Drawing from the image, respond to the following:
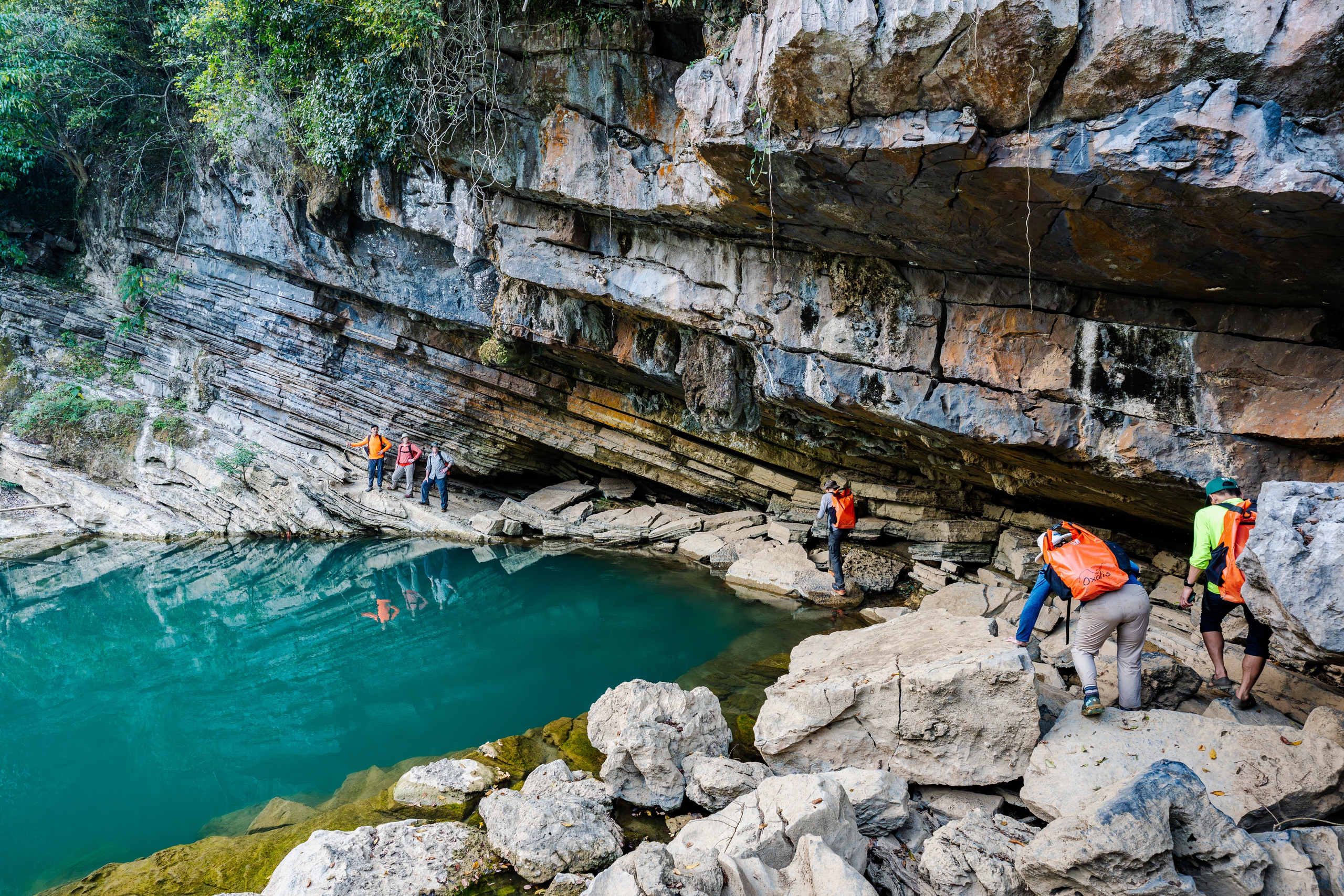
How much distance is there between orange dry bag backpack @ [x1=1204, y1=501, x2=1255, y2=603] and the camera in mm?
5418

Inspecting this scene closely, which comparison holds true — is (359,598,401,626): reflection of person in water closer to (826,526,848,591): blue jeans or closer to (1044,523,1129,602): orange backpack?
(826,526,848,591): blue jeans

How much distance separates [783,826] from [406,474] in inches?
528

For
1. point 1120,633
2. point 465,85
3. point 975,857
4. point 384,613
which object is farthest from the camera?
point 384,613

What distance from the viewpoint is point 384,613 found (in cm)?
1130

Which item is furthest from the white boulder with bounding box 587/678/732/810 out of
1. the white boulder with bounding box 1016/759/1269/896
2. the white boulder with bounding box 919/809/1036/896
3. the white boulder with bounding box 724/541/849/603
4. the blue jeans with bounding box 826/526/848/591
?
the blue jeans with bounding box 826/526/848/591

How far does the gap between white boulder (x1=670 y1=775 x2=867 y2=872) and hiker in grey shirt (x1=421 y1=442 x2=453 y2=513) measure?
1176 cm

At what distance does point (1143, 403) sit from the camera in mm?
6445

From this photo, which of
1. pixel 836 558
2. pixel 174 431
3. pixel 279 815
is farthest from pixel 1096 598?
pixel 174 431

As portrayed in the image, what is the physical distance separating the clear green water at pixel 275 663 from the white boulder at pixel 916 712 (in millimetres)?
2549

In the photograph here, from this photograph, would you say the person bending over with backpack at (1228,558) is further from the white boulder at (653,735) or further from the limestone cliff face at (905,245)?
the white boulder at (653,735)

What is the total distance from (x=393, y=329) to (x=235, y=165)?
4.60 meters

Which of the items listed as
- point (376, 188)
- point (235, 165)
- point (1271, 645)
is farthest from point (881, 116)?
point (235, 165)

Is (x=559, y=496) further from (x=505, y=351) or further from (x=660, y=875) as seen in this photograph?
(x=660, y=875)

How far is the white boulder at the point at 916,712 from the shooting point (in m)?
5.46
